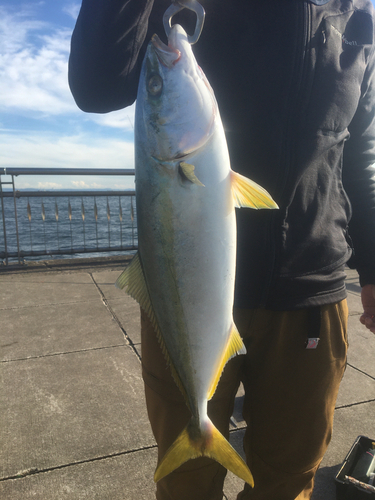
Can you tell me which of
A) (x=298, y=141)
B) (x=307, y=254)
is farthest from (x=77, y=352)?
(x=298, y=141)

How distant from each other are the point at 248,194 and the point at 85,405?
2.33 metres

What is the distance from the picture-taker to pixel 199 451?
1318 millimetres

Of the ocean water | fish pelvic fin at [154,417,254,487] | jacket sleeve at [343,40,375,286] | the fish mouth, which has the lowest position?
the ocean water

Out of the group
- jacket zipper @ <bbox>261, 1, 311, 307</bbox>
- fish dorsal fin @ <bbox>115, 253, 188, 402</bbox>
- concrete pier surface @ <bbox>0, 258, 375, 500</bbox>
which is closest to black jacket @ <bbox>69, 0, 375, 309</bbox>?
jacket zipper @ <bbox>261, 1, 311, 307</bbox>

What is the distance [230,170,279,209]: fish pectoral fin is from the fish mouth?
392 mm

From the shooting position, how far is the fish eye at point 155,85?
1.16 metres

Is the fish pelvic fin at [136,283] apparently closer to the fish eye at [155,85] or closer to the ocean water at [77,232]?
the fish eye at [155,85]

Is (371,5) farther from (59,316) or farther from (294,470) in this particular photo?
(59,316)

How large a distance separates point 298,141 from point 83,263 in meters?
5.80

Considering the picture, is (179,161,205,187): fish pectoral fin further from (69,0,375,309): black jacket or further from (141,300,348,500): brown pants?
(141,300,348,500): brown pants

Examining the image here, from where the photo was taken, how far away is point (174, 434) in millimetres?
1539

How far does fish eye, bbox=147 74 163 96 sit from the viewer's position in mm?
1156

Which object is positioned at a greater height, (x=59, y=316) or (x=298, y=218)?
(x=298, y=218)

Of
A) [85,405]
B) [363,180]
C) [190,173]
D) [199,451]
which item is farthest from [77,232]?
[190,173]
